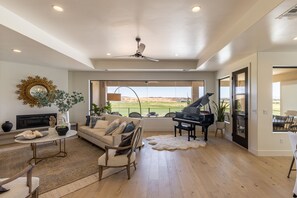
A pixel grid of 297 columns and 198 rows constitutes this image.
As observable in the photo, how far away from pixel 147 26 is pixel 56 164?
3671 mm

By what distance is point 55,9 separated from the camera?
2.97 meters

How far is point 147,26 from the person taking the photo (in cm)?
366

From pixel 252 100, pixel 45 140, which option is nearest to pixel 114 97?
pixel 45 140

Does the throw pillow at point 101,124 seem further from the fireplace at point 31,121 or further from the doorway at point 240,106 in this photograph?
the doorway at point 240,106

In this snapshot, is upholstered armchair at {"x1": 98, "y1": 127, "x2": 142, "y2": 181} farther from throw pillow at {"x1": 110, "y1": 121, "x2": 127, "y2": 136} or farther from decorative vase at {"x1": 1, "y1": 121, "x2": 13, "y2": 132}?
decorative vase at {"x1": 1, "y1": 121, "x2": 13, "y2": 132}

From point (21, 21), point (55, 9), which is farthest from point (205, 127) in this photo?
point (21, 21)

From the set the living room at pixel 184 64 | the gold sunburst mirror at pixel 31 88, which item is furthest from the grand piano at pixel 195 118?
the gold sunburst mirror at pixel 31 88

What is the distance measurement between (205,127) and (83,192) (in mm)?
4465

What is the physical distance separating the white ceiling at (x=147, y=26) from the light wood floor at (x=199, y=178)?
2.71 metres

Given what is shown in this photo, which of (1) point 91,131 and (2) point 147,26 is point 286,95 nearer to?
(2) point 147,26

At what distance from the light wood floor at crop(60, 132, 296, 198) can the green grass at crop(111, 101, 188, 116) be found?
3.79 metres

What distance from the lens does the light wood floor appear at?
2828 mm

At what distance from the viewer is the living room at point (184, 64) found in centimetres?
290

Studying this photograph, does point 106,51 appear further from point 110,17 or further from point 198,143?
point 198,143
